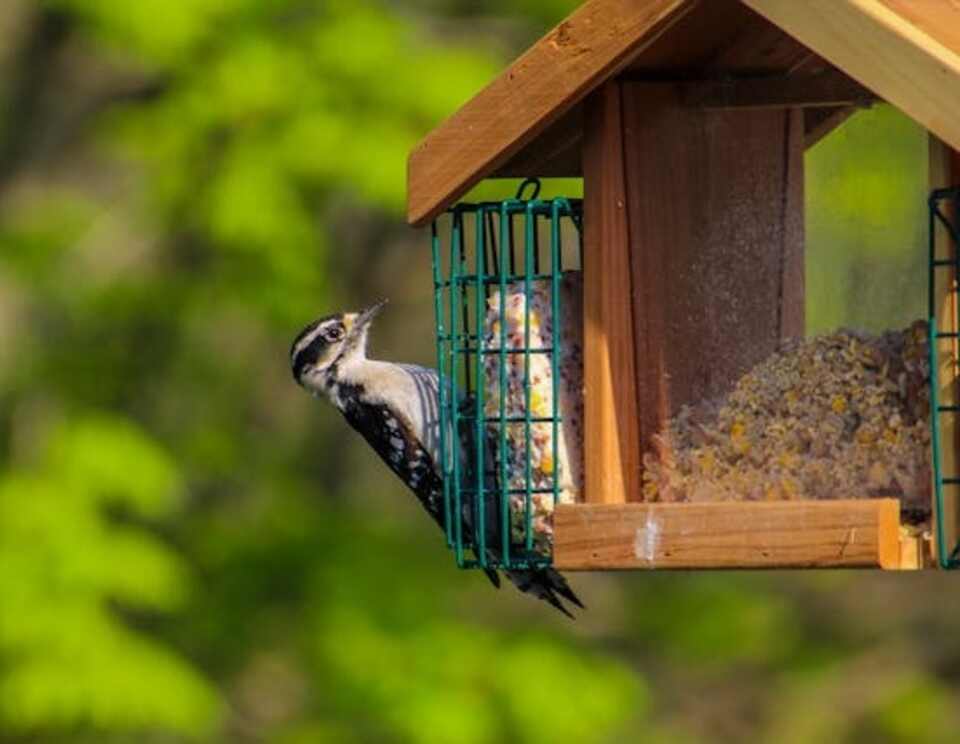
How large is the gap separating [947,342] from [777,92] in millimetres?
671

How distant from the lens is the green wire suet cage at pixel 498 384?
16.1 ft

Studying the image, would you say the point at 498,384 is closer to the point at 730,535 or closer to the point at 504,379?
the point at 504,379

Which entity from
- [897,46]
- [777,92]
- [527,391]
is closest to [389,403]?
[527,391]

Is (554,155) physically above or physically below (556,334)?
above

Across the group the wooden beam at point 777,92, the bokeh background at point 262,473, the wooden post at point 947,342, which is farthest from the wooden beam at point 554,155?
the bokeh background at point 262,473

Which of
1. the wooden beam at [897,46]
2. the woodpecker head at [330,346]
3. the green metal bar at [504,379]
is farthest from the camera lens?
the woodpecker head at [330,346]

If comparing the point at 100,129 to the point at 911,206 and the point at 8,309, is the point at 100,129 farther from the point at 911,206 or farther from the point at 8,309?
the point at 911,206

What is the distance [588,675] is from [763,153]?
8419mm

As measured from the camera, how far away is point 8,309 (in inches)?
512

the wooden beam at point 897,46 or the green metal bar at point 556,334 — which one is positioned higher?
the wooden beam at point 897,46

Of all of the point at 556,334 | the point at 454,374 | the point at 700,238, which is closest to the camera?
the point at 700,238

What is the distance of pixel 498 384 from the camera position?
5078 mm

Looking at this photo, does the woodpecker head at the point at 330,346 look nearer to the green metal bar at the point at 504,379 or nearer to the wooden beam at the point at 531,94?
the green metal bar at the point at 504,379

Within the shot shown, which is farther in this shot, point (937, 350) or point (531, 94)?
point (531, 94)
